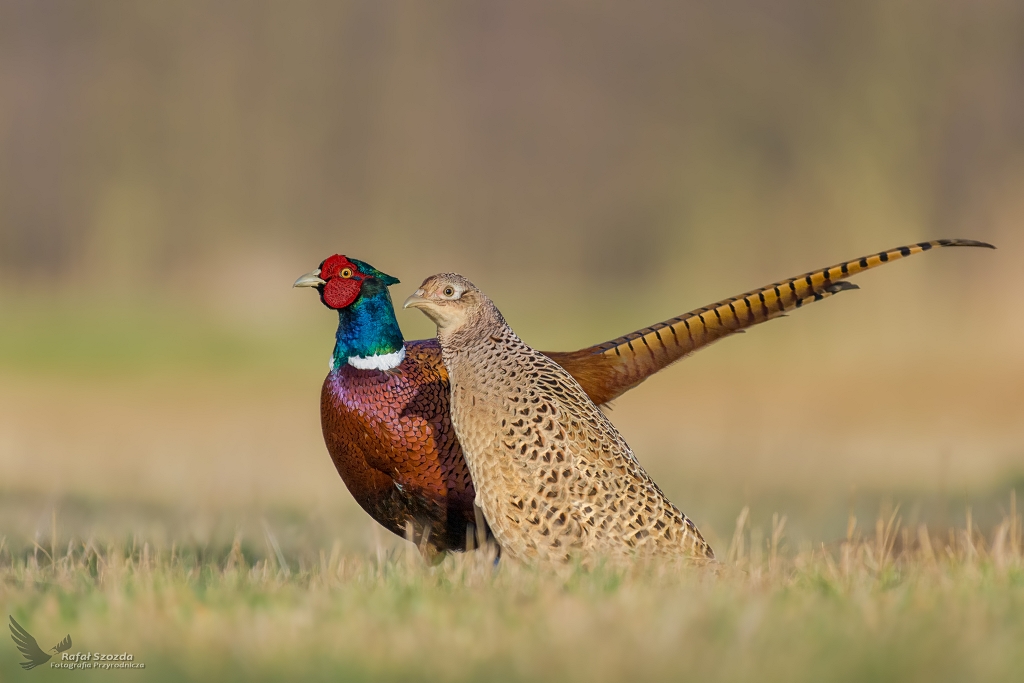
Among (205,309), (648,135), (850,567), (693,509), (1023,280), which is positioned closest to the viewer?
(850,567)

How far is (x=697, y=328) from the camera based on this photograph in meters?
4.78

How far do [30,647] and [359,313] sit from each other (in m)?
2.14

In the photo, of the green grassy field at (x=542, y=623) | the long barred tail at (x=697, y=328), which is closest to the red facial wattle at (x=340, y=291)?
the long barred tail at (x=697, y=328)

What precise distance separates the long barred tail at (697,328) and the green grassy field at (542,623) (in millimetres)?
1166

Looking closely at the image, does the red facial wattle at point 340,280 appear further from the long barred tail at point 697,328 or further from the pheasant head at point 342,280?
the long barred tail at point 697,328

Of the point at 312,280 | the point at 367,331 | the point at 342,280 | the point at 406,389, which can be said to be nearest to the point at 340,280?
the point at 342,280

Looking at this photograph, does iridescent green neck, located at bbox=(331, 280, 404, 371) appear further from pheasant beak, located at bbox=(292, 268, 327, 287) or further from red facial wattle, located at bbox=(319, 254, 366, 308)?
pheasant beak, located at bbox=(292, 268, 327, 287)

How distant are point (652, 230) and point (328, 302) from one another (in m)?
23.0

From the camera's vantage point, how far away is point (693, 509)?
8156 mm

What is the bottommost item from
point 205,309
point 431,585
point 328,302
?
point 431,585

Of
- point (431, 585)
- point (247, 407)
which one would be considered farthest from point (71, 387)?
point (431, 585)

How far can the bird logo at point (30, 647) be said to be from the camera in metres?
2.87

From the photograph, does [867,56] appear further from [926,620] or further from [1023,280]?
[926,620]

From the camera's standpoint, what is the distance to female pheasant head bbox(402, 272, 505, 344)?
421 cm
